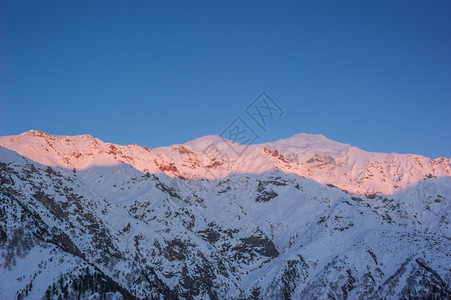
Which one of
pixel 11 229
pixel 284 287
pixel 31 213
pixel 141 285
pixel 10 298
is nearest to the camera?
pixel 10 298

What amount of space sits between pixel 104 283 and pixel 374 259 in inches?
4062

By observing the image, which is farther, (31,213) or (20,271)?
(31,213)

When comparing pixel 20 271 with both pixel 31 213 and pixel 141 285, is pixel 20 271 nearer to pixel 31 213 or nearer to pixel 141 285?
pixel 31 213

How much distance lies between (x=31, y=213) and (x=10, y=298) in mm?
33109

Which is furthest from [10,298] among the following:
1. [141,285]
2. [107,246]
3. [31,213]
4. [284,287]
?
[284,287]

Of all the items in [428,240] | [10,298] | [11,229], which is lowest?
[10,298]

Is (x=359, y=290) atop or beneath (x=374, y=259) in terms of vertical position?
beneath

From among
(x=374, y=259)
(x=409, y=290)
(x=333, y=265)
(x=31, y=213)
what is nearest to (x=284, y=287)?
(x=333, y=265)

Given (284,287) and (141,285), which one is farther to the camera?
(284,287)

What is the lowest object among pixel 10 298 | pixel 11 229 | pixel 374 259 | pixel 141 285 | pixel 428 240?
pixel 10 298

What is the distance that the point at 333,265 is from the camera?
7746 inches

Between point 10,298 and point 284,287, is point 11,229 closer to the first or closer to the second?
point 10,298

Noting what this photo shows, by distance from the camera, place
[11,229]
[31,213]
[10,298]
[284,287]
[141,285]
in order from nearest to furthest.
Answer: [10,298], [11,229], [31,213], [141,285], [284,287]

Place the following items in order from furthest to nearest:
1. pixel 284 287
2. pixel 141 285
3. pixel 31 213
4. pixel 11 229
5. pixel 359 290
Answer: pixel 284 287
pixel 359 290
pixel 141 285
pixel 31 213
pixel 11 229
